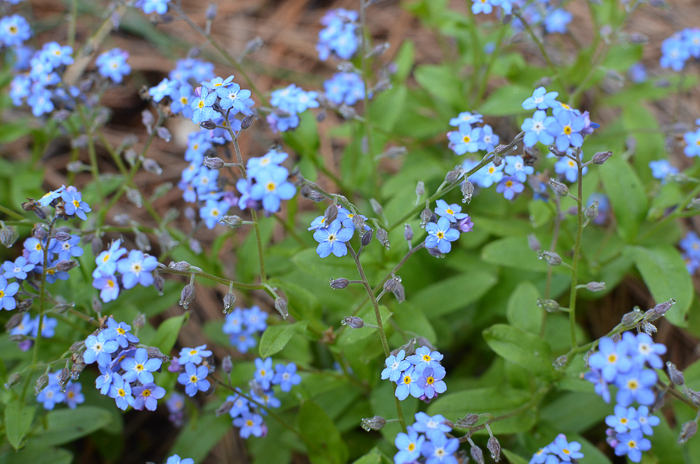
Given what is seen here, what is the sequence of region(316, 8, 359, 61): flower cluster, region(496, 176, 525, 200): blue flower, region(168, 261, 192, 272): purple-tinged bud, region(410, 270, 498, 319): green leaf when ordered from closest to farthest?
1. region(168, 261, 192, 272): purple-tinged bud
2. region(496, 176, 525, 200): blue flower
3. region(410, 270, 498, 319): green leaf
4. region(316, 8, 359, 61): flower cluster

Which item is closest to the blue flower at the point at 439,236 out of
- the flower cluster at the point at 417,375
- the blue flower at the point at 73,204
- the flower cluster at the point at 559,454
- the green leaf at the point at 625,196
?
the flower cluster at the point at 417,375

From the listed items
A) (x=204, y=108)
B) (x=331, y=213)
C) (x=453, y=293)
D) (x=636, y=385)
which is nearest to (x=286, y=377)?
(x=331, y=213)

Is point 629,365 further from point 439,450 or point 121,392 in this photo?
point 121,392

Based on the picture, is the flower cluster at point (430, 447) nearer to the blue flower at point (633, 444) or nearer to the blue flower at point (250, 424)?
the blue flower at point (633, 444)

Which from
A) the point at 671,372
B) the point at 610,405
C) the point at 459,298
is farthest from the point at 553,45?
the point at 671,372

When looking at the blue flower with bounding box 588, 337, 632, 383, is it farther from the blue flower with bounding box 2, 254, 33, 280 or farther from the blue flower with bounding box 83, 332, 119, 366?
the blue flower with bounding box 2, 254, 33, 280

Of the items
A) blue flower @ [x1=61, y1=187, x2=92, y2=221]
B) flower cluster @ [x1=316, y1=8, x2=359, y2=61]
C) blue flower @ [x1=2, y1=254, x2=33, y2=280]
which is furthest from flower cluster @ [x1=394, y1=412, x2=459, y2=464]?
flower cluster @ [x1=316, y1=8, x2=359, y2=61]
